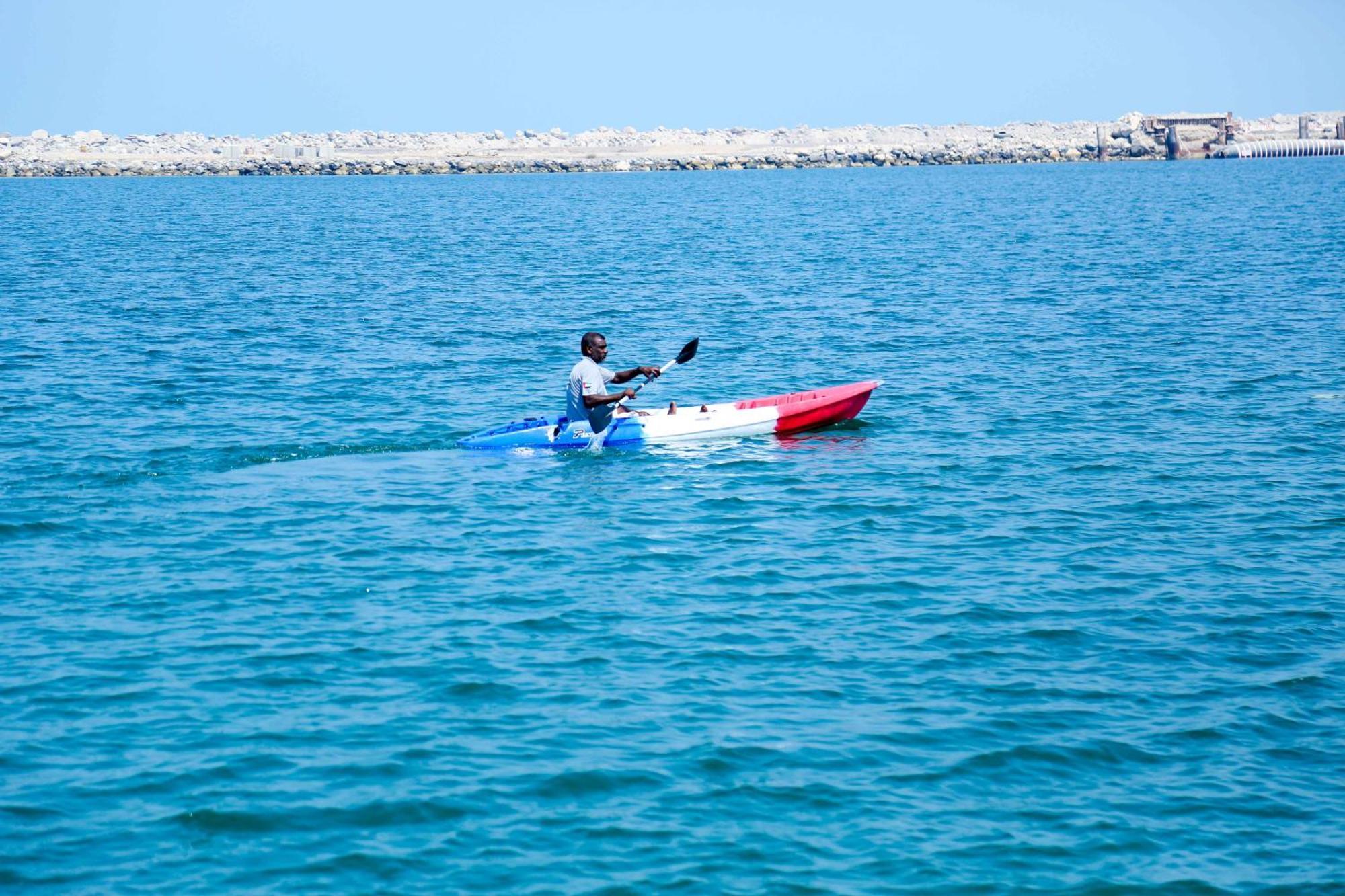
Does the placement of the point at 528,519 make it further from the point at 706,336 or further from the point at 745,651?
the point at 706,336

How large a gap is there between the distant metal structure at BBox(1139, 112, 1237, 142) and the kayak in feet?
405

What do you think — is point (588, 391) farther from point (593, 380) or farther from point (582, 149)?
point (582, 149)

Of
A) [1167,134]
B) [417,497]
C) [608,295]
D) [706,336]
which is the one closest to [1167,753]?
[417,497]

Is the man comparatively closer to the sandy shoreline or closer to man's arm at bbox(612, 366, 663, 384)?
man's arm at bbox(612, 366, 663, 384)

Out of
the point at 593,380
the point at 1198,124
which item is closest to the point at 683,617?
the point at 593,380

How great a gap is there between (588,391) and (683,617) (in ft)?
19.8

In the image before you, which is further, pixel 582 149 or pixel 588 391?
pixel 582 149

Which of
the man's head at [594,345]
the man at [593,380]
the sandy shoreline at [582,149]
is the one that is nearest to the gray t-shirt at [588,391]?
the man at [593,380]

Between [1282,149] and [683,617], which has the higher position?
[1282,149]

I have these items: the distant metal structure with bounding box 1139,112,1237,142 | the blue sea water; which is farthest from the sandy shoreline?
the blue sea water

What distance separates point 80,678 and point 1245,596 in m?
9.66

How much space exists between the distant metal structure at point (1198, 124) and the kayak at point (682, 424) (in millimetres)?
123555

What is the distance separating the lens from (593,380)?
700 inches

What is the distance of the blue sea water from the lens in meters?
8.63
